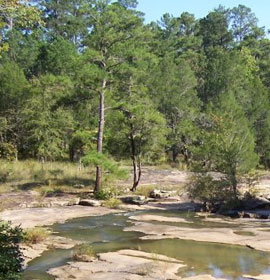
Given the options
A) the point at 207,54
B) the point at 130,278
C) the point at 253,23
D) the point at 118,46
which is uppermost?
the point at 253,23

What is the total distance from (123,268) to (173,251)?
361 centimetres

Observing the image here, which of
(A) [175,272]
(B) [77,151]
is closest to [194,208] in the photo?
(A) [175,272]

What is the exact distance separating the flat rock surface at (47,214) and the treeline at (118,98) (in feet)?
12.1

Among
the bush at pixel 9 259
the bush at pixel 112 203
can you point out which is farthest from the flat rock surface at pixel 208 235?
the bush at pixel 9 259

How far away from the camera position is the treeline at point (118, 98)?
107ft

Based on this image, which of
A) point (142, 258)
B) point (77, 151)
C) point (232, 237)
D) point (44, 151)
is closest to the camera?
point (142, 258)

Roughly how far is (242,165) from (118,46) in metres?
13.4

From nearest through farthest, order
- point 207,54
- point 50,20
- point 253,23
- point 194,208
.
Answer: point 194,208 → point 50,20 → point 207,54 → point 253,23

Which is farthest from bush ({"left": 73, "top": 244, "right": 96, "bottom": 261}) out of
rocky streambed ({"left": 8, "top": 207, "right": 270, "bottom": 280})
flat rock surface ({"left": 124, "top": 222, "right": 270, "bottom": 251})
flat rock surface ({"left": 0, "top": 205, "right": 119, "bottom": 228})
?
flat rock surface ({"left": 0, "top": 205, "right": 119, "bottom": 228})

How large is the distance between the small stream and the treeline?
455cm

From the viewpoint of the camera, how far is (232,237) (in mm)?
22578

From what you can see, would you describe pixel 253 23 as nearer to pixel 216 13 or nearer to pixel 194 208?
pixel 216 13

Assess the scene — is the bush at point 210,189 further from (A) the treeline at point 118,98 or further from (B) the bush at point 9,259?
(B) the bush at point 9,259

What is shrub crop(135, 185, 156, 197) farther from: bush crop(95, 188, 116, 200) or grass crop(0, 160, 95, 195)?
grass crop(0, 160, 95, 195)
